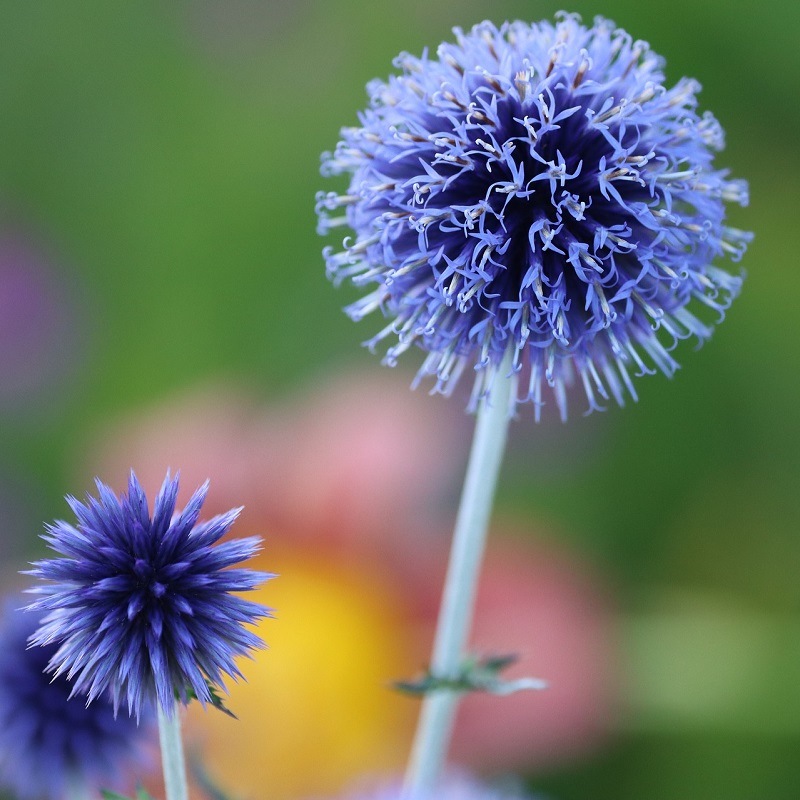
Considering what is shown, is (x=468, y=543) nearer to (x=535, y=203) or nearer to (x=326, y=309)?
(x=535, y=203)

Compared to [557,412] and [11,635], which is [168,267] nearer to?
[557,412]

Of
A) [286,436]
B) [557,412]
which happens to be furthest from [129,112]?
[557,412]

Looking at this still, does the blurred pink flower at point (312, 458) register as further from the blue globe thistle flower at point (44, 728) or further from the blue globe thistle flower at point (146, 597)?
the blue globe thistle flower at point (146, 597)

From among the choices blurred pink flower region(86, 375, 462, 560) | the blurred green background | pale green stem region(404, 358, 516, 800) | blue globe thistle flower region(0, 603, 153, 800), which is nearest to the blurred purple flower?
the blurred green background

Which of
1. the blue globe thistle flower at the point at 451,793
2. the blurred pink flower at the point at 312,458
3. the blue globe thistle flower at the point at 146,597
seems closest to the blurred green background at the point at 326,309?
the blurred pink flower at the point at 312,458

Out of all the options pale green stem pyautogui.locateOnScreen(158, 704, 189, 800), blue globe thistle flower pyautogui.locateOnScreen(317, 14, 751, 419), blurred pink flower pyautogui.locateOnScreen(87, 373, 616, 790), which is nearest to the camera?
pale green stem pyautogui.locateOnScreen(158, 704, 189, 800)

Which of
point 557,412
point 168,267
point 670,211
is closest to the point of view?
point 670,211

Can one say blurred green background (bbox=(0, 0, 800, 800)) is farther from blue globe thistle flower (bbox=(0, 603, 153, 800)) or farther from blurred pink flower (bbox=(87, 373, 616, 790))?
blue globe thistle flower (bbox=(0, 603, 153, 800))

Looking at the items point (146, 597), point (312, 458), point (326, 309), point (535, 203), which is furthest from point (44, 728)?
point (326, 309)
